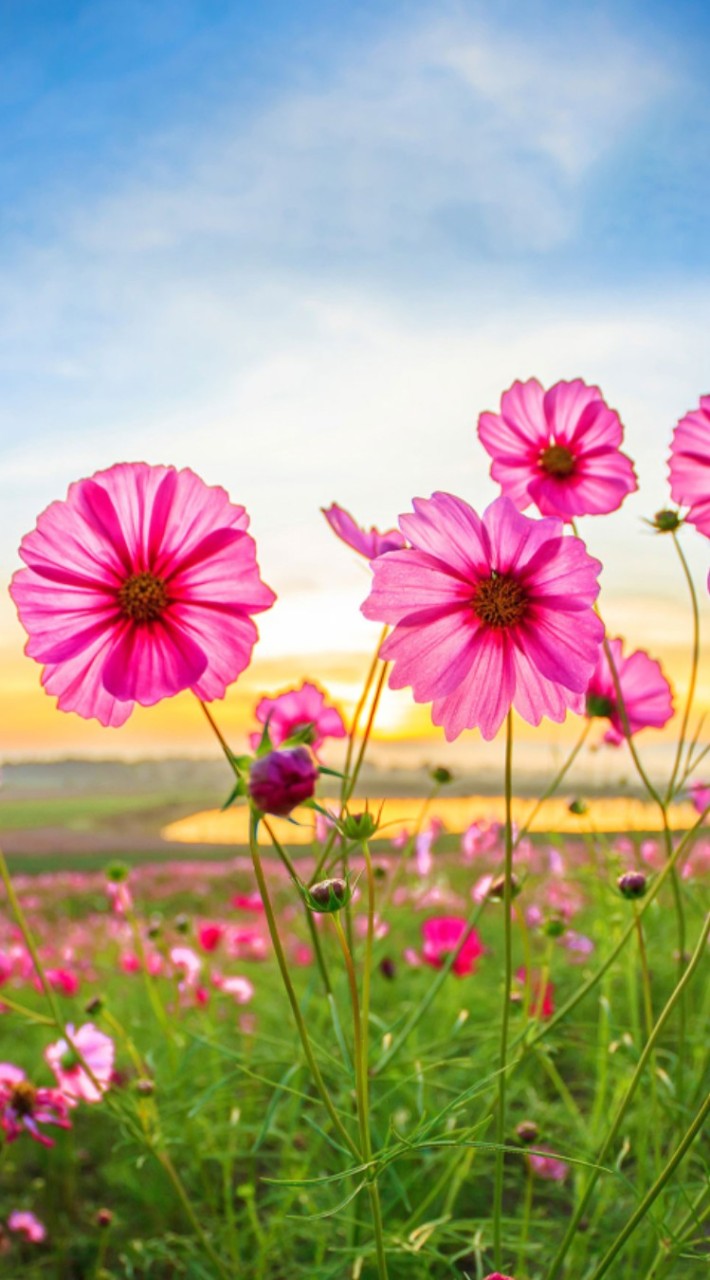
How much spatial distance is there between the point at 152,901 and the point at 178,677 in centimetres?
511

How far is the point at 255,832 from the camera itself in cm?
66

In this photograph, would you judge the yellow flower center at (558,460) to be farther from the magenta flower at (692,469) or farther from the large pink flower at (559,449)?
the magenta flower at (692,469)

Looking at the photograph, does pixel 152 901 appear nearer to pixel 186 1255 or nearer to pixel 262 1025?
pixel 262 1025

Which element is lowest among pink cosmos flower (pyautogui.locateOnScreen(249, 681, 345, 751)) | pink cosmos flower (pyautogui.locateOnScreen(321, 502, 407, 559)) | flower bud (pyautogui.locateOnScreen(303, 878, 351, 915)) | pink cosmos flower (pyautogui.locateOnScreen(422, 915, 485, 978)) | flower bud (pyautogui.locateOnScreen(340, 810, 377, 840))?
pink cosmos flower (pyautogui.locateOnScreen(422, 915, 485, 978))

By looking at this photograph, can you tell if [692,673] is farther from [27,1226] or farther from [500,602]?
[27,1226]

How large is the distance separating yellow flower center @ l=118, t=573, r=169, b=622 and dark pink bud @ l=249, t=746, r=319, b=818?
267mm

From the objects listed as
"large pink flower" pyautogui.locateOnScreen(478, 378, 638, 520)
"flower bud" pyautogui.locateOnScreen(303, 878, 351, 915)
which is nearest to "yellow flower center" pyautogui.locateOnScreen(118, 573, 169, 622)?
"flower bud" pyautogui.locateOnScreen(303, 878, 351, 915)

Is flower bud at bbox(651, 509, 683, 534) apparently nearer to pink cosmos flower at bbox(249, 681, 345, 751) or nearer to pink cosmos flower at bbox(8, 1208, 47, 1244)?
pink cosmos flower at bbox(249, 681, 345, 751)

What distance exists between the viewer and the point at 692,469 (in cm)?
111

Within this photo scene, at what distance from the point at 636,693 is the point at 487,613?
61 cm

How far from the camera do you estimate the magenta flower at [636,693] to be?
1417 mm

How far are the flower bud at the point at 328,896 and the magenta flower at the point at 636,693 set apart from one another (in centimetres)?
75

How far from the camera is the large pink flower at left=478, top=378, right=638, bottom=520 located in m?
1.16

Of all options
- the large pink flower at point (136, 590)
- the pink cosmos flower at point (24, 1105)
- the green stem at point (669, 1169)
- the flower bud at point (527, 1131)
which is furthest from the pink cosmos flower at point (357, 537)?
the pink cosmos flower at point (24, 1105)
